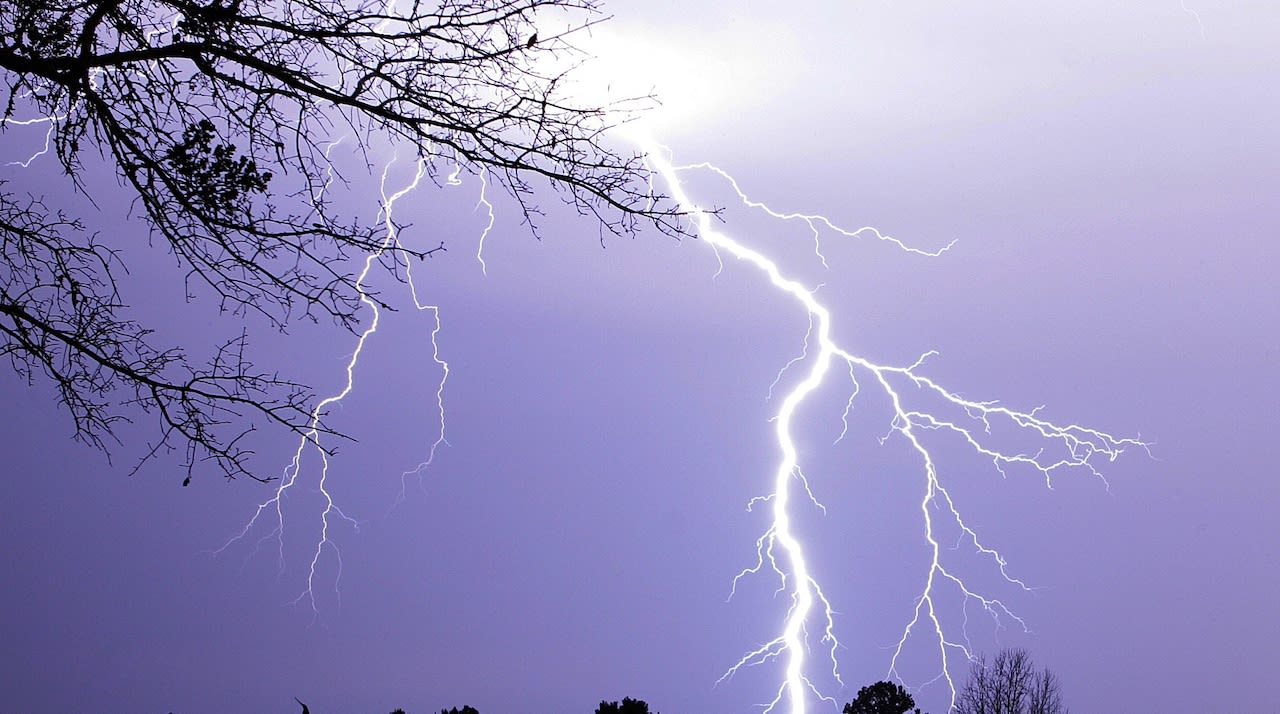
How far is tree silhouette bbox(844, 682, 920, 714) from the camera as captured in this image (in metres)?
21.1

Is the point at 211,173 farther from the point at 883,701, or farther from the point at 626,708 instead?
the point at 883,701

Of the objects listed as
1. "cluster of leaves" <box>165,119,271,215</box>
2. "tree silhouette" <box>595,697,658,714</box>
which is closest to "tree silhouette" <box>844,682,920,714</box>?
"tree silhouette" <box>595,697,658,714</box>

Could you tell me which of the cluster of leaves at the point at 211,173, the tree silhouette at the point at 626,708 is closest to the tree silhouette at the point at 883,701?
the tree silhouette at the point at 626,708

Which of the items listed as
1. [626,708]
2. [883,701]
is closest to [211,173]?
[626,708]

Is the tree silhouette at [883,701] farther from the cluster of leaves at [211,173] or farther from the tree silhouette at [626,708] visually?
the cluster of leaves at [211,173]

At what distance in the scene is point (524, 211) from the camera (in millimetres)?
3434

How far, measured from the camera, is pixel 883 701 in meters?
21.3

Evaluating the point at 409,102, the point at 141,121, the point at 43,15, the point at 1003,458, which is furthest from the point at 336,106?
the point at 1003,458

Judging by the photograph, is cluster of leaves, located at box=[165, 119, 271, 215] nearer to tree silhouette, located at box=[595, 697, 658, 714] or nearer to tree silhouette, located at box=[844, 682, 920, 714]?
tree silhouette, located at box=[595, 697, 658, 714]

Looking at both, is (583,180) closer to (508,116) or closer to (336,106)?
(508,116)

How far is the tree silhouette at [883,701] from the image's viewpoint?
69.1ft

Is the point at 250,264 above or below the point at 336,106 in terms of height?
below

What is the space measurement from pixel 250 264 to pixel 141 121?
1.72 ft

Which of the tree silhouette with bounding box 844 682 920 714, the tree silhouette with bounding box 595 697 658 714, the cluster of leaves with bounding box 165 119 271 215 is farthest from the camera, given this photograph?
the tree silhouette with bounding box 844 682 920 714
